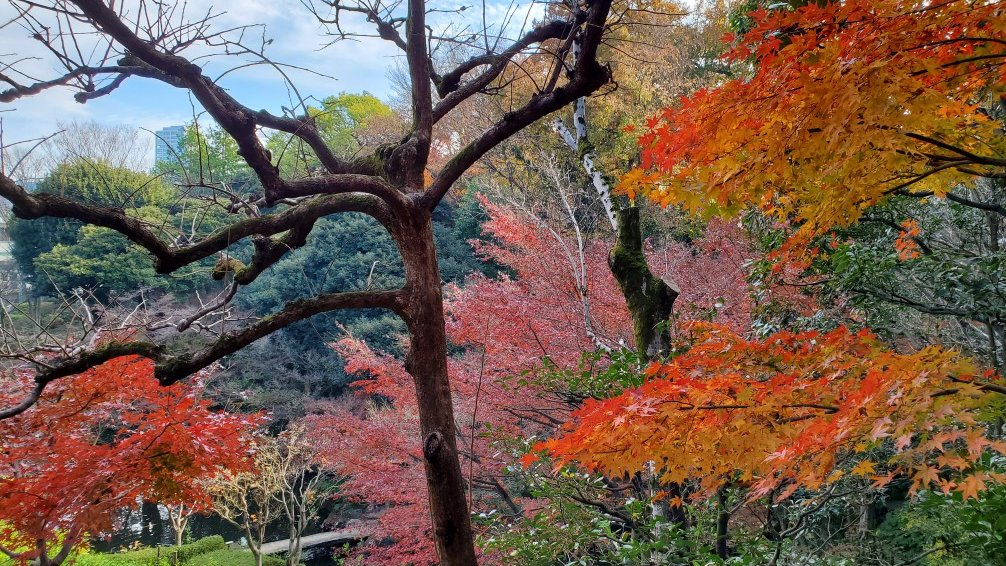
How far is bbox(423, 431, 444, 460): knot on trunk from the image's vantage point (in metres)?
2.44

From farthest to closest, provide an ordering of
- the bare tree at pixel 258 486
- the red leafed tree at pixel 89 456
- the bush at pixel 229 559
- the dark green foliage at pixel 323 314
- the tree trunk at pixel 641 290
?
the dark green foliage at pixel 323 314 < the bush at pixel 229 559 < the bare tree at pixel 258 486 < the red leafed tree at pixel 89 456 < the tree trunk at pixel 641 290

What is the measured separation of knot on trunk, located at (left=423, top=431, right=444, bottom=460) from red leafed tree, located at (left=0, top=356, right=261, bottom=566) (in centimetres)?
221

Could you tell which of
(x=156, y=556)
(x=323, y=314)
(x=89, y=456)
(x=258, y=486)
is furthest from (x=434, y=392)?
(x=323, y=314)

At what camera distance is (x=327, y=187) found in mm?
2580

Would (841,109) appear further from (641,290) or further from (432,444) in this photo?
(641,290)

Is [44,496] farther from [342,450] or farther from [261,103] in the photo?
[342,450]

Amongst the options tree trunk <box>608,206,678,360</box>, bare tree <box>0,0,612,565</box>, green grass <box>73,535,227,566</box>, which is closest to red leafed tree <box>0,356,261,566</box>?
bare tree <box>0,0,612,565</box>

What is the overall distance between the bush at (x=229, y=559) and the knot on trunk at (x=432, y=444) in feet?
25.1

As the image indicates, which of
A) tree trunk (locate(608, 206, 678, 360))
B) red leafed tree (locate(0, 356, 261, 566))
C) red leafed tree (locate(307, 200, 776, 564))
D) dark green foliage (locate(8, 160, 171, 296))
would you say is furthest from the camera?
dark green foliage (locate(8, 160, 171, 296))

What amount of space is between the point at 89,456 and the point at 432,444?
9.79 feet

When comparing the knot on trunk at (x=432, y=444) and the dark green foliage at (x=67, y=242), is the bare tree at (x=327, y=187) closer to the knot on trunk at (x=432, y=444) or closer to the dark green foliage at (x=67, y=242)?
the knot on trunk at (x=432, y=444)

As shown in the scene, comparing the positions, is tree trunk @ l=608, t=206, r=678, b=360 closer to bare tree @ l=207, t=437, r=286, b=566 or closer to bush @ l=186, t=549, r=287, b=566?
bare tree @ l=207, t=437, r=286, b=566

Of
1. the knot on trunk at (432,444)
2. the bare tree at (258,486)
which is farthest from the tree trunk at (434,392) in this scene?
the bare tree at (258,486)

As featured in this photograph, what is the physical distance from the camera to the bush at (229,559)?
837cm
